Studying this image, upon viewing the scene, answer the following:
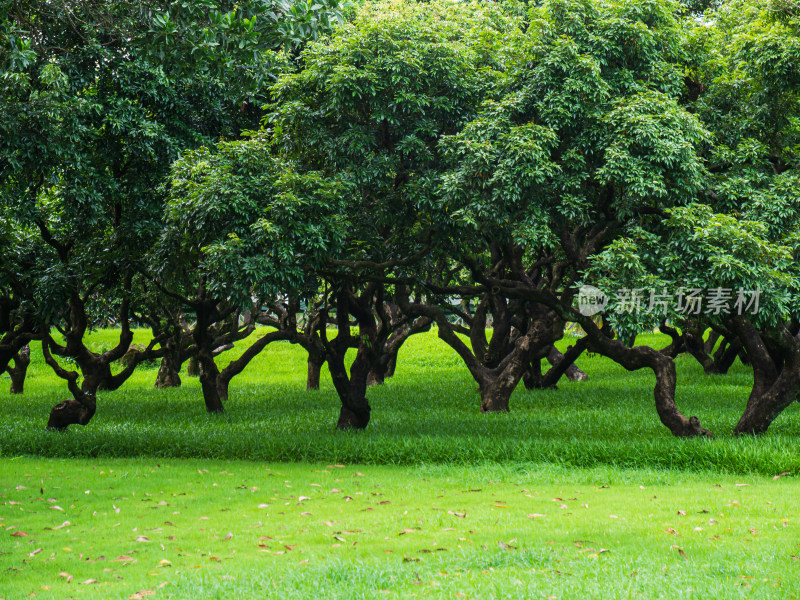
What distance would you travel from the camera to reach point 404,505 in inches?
375

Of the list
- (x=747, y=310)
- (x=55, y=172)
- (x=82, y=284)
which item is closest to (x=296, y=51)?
(x=55, y=172)

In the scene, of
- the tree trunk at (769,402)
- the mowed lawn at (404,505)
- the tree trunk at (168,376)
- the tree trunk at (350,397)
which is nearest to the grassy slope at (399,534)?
the mowed lawn at (404,505)

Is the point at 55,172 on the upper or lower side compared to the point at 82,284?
upper

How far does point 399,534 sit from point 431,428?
25.3ft

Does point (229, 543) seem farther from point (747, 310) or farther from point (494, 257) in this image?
point (494, 257)

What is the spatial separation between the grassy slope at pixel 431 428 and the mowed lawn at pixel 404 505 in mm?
52

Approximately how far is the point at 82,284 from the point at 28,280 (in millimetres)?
1677

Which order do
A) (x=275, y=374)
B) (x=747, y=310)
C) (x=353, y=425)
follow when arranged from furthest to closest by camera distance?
(x=275, y=374) < (x=353, y=425) < (x=747, y=310)

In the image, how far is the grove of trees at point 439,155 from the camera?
11.1 m

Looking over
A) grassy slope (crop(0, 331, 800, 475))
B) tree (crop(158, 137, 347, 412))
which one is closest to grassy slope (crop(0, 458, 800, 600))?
grassy slope (crop(0, 331, 800, 475))

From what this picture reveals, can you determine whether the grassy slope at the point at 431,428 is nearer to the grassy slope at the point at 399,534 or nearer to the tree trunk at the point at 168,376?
the grassy slope at the point at 399,534

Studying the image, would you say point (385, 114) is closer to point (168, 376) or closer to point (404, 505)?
point (404, 505)

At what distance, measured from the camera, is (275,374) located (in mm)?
35406

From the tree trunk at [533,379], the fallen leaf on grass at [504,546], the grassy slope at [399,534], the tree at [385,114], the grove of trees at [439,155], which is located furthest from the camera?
the tree trunk at [533,379]
